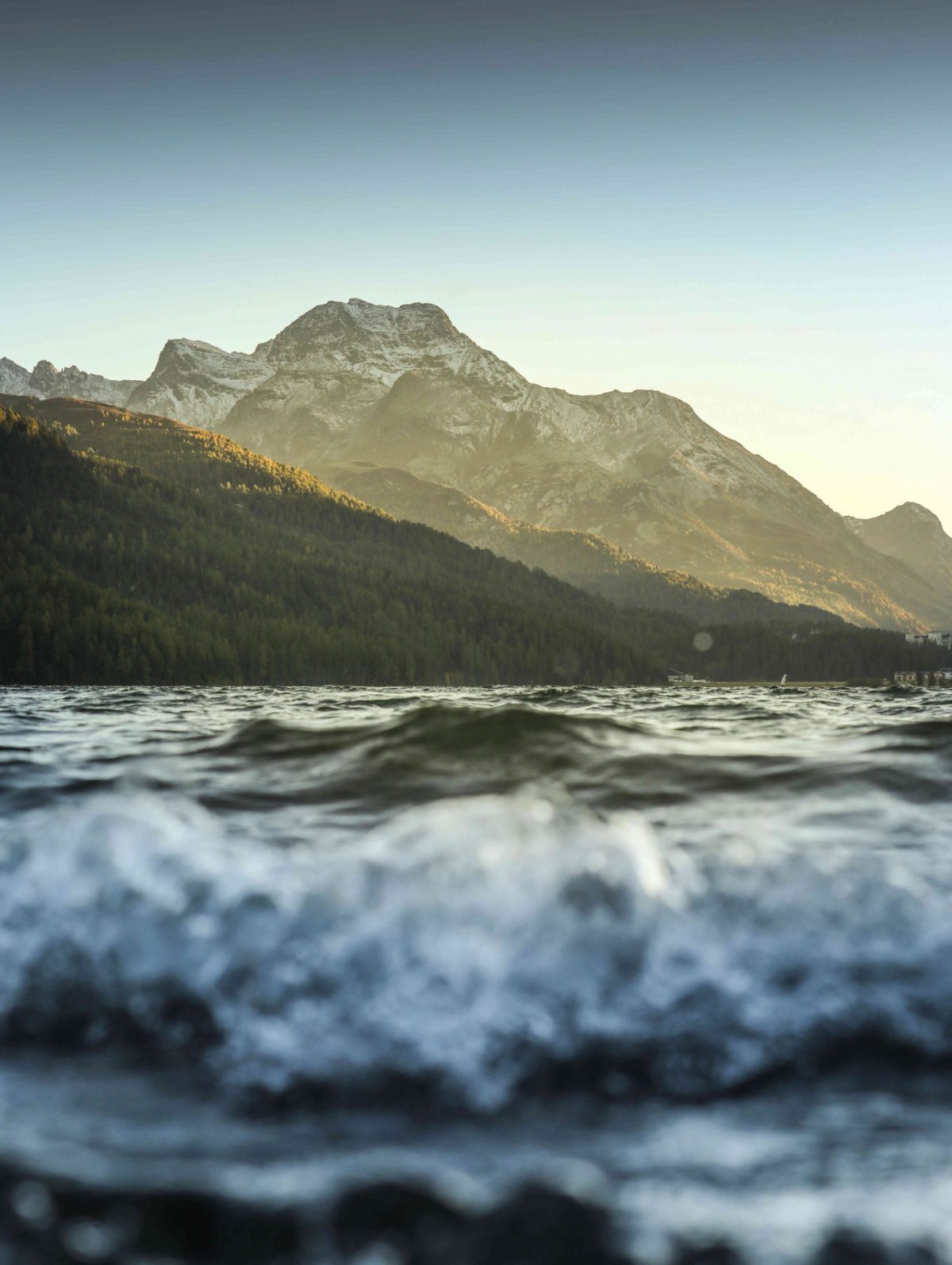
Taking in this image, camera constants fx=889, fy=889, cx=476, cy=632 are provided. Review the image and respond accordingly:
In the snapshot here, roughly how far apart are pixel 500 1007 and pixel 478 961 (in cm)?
51

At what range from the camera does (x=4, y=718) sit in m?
34.2

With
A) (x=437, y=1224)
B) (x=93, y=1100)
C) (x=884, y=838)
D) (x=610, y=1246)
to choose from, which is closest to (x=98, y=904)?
(x=93, y=1100)

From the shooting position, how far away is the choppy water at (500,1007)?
→ 17.2 feet

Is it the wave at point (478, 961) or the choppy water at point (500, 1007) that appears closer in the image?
the choppy water at point (500, 1007)

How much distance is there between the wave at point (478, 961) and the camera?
6.43 meters

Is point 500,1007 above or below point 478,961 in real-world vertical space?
below

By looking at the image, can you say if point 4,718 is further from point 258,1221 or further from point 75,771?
point 258,1221

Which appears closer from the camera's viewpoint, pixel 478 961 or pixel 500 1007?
pixel 500 1007

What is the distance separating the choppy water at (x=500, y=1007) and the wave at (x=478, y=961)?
0.08 feet

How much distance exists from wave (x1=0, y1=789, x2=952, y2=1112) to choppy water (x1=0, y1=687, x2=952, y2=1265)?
25mm

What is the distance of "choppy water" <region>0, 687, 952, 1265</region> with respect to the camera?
525cm

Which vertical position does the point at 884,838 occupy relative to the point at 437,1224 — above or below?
above

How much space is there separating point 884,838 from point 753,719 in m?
21.4

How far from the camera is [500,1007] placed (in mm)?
6773
